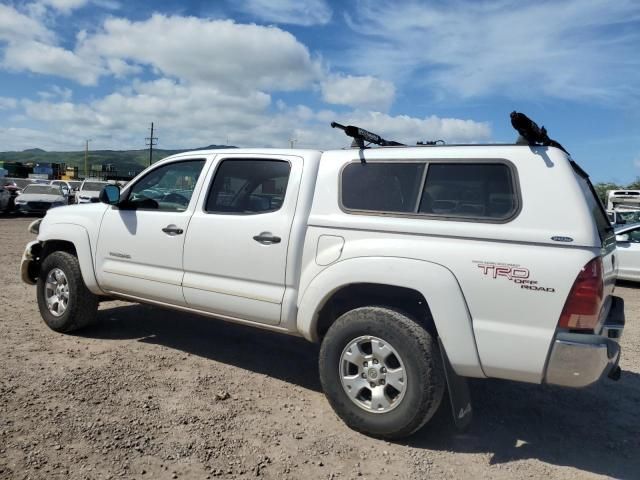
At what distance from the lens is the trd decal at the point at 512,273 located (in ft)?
9.98

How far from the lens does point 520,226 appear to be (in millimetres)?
3143

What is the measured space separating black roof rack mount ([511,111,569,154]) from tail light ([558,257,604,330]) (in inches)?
32.5

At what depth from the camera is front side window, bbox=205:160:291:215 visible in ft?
13.7

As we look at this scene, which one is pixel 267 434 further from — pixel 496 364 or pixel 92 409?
pixel 496 364

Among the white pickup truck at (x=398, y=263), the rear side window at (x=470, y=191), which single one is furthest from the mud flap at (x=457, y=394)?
the rear side window at (x=470, y=191)

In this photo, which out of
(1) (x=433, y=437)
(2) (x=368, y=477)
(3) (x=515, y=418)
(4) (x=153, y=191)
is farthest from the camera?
(4) (x=153, y=191)

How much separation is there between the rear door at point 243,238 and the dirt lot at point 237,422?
0.71m

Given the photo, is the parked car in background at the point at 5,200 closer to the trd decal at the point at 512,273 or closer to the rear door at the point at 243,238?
the rear door at the point at 243,238

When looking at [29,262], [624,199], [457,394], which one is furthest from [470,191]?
[624,199]

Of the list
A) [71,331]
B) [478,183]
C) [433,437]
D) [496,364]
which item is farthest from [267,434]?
[71,331]

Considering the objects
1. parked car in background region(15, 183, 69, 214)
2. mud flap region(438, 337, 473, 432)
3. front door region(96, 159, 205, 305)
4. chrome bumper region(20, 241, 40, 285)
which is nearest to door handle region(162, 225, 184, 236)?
front door region(96, 159, 205, 305)

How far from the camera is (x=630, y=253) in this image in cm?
1039

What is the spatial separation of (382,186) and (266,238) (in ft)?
3.10

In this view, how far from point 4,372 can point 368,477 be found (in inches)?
122
